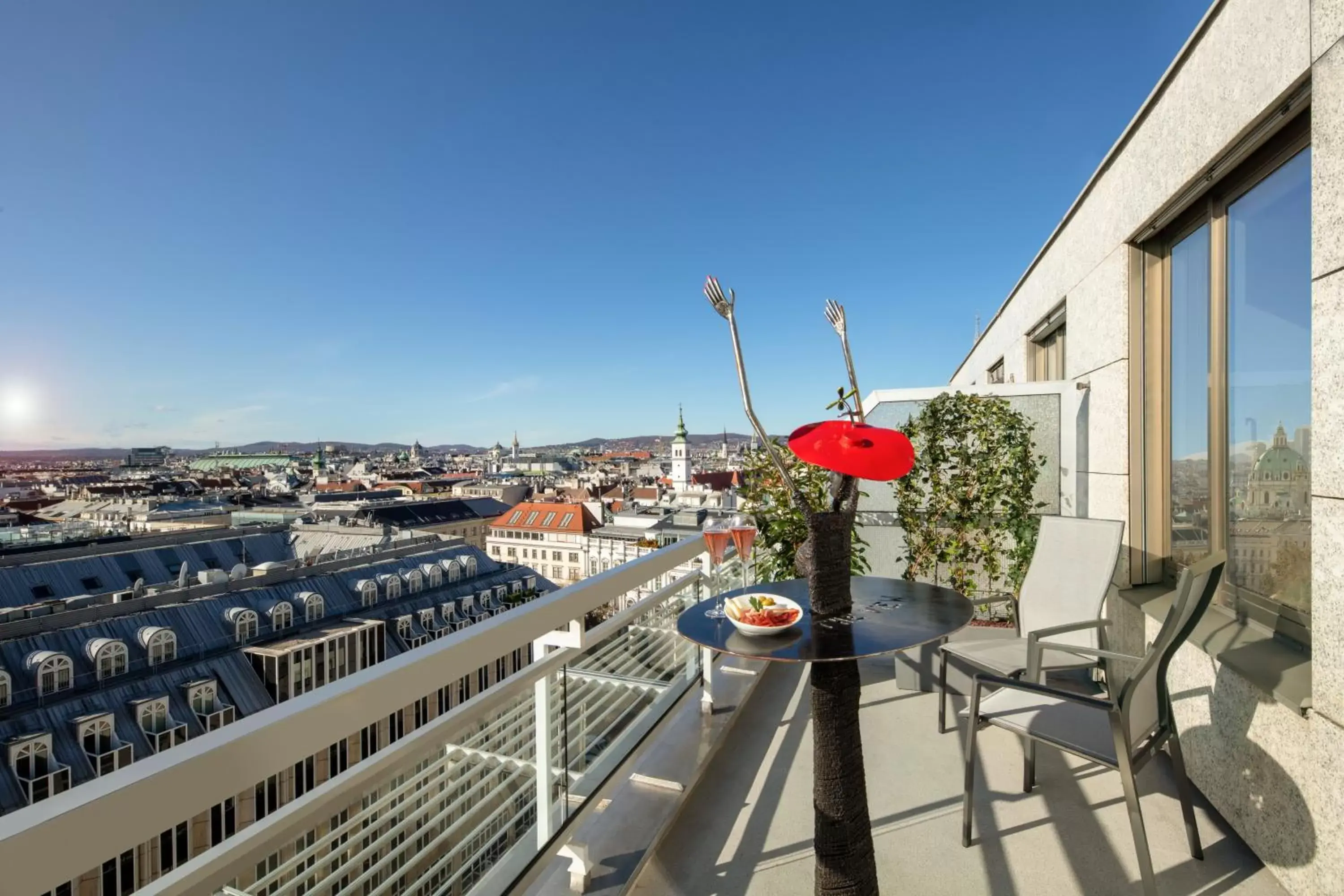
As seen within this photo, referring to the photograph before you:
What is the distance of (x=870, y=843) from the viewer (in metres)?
1.55

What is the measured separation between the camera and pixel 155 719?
11.0 meters

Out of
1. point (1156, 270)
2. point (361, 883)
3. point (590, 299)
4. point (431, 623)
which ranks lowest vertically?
point (431, 623)

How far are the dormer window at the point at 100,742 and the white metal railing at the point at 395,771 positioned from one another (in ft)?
41.2

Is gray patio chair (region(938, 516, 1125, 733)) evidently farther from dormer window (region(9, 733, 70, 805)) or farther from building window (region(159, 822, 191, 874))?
dormer window (region(9, 733, 70, 805))

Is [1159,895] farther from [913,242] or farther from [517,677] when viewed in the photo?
[913,242]

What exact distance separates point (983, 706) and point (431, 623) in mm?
19247

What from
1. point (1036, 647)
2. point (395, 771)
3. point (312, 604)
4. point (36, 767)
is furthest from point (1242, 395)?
point (312, 604)

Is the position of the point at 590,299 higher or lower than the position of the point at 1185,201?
higher

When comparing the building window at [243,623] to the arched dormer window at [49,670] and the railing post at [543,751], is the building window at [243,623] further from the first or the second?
the railing post at [543,751]

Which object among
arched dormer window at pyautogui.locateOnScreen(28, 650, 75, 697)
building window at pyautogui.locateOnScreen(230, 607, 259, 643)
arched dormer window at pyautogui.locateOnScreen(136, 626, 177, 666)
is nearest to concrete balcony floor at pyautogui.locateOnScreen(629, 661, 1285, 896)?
arched dormer window at pyautogui.locateOnScreen(136, 626, 177, 666)

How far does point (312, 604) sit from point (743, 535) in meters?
16.7

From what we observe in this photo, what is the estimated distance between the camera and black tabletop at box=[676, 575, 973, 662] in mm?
1583

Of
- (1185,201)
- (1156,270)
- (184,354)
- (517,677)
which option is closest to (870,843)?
(517,677)

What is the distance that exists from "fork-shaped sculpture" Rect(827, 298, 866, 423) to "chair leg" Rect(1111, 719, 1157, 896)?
43.2 inches
